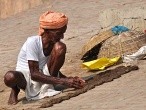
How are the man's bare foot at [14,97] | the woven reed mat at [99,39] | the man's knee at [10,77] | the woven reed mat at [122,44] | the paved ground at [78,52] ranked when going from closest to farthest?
the paved ground at [78,52]
the man's knee at [10,77]
the man's bare foot at [14,97]
the woven reed mat at [122,44]
the woven reed mat at [99,39]

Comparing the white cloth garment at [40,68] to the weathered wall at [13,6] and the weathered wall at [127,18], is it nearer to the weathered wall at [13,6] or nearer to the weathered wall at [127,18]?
the weathered wall at [127,18]

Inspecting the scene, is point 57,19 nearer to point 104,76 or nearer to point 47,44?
point 47,44

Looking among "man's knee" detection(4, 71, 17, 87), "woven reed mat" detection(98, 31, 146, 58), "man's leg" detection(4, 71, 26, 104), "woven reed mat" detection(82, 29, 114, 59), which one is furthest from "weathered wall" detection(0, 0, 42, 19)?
"man's knee" detection(4, 71, 17, 87)

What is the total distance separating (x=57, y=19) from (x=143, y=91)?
54.1 inches

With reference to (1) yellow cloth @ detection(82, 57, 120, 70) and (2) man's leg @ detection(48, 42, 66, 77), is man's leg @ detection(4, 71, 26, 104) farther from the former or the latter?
(1) yellow cloth @ detection(82, 57, 120, 70)

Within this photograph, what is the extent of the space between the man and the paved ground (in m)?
0.25

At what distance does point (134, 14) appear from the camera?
1016 centimetres

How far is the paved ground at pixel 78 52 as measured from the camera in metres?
5.85

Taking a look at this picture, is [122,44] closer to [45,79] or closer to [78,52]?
[78,52]

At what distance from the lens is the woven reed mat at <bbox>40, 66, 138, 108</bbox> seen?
6.14m

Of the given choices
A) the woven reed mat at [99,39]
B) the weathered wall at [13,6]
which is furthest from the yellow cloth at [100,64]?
the weathered wall at [13,6]

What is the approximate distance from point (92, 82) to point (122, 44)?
6.19 feet

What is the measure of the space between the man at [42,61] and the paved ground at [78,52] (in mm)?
245

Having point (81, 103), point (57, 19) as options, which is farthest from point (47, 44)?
point (81, 103)
